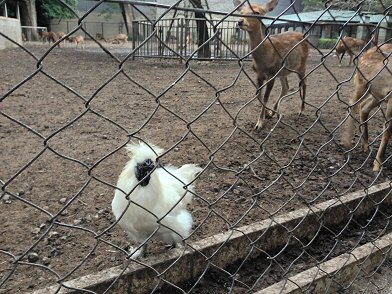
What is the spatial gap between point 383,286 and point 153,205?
1.48 meters

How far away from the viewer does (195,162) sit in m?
3.89

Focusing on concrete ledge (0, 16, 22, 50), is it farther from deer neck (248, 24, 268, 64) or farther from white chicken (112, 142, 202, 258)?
white chicken (112, 142, 202, 258)

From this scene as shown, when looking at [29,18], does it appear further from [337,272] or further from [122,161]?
[337,272]

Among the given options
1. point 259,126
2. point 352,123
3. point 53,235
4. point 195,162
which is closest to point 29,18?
point 259,126

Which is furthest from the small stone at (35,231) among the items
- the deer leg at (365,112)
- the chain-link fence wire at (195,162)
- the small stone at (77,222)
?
the deer leg at (365,112)

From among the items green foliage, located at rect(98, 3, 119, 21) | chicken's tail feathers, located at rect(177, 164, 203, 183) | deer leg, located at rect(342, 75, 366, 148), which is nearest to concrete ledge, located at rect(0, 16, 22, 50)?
deer leg, located at rect(342, 75, 366, 148)

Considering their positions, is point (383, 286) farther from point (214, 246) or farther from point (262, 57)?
point (262, 57)

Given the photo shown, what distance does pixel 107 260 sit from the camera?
91.6 inches

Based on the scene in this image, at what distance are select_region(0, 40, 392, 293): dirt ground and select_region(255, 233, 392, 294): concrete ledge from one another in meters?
0.34

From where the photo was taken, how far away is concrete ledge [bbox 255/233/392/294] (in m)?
1.97

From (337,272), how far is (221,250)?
654 millimetres

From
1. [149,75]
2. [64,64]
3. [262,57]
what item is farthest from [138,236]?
[64,64]

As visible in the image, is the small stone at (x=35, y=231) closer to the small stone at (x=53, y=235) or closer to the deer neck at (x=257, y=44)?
the small stone at (x=53, y=235)

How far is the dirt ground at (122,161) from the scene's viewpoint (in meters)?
1.98
